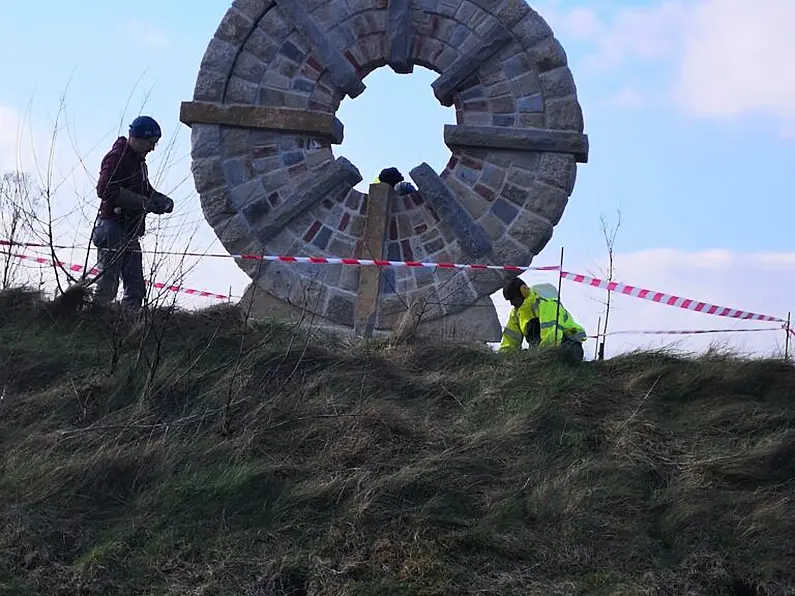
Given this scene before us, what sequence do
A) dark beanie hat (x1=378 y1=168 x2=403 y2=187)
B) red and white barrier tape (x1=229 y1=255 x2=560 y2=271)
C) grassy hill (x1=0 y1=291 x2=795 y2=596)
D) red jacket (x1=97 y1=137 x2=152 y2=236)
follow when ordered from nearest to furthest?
1. grassy hill (x1=0 y1=291 x2=795 y2=596)
2. red jacket (x1=97 y1=137 x2=152 y2=236)
3. red and white barrier tape (x1=229 y1=255 x2=560 y2=271)
4. dark beanie hat (x1=378 y1=168 x2=403 y2=187)

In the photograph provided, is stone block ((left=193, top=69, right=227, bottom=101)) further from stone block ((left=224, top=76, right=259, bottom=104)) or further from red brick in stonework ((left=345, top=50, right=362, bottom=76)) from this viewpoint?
red brick in stonework ((left=345, top=50, right=362, bottom=76))

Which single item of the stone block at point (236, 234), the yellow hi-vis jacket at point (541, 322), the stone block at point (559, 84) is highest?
the stone block at point (559, 84)

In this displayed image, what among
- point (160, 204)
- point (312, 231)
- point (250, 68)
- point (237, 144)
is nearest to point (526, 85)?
point (312, 231)

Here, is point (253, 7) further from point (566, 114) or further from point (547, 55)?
point (566, 114)

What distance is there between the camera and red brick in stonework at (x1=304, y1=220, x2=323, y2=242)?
29.3 ft

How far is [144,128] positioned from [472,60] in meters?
2.63

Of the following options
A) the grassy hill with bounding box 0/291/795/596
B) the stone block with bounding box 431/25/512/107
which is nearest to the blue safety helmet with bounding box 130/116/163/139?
the grassy hill with bounding box 0/291/795/596

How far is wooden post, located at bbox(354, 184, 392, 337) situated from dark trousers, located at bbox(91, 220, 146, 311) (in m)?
1.73

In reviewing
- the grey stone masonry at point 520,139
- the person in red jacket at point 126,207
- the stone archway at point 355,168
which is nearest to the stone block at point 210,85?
the stone archway at point 355,168

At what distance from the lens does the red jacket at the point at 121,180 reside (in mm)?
7996

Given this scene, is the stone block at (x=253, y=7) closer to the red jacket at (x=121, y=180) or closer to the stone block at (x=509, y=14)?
the red jacket at (x=121, y=180)

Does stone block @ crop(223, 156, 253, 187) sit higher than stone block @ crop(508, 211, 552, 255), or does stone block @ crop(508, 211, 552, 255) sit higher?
stone block @ crop(223, 156, 253, 187)

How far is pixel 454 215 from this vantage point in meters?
8.71

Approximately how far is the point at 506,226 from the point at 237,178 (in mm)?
2223
